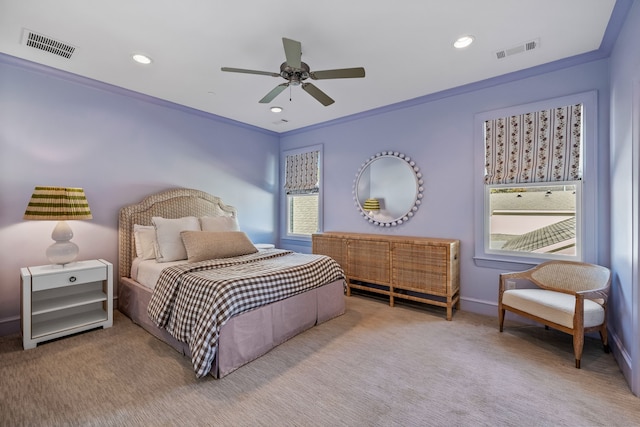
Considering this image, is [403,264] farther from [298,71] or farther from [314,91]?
[298,71]

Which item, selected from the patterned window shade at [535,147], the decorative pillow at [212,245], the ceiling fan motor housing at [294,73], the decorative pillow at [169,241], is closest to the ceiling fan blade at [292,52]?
the ceiling fan motor housing at [294,73]

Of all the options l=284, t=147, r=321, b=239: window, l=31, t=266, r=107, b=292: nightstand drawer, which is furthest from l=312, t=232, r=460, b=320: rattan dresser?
l=31, t=266, r=107, b=292: nightstand drawer

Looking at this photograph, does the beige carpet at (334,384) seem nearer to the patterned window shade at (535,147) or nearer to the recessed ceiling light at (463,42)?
the patterned window shade at (535,147)

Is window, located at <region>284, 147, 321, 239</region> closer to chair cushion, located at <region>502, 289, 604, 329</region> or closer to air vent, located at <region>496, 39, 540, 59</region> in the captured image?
air vent, located at <region>496, 39, 540, 59</region>

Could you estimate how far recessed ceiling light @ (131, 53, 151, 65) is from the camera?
9.00 ft

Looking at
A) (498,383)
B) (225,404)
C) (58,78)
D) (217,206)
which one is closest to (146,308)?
(225,404)

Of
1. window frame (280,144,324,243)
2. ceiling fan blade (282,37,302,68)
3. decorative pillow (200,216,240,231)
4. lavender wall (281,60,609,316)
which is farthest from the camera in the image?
window frame (280,144,324,243)

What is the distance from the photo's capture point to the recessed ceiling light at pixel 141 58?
9.00 feet

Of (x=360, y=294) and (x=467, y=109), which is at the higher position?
(x=467, y=109)

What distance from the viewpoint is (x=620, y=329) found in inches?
89.7

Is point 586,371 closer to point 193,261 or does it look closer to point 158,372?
point 158,372

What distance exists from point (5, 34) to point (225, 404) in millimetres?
3479

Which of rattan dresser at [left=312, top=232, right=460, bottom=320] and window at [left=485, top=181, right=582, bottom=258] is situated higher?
window at [left=485, top=181, right=582, bottom=258]

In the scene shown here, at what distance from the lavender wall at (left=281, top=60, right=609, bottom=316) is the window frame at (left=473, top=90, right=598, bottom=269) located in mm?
47
